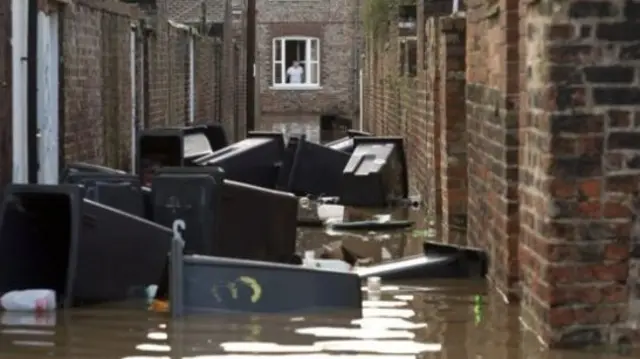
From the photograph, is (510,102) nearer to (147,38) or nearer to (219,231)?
(219,231)

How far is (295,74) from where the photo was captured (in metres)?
48.2

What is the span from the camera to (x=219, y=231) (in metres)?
9.05

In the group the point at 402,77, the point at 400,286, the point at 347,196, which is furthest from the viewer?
the point at 402,77

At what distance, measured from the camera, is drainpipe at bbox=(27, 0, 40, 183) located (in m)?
11.1

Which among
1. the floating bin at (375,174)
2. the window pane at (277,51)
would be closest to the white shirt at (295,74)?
the window pane at (277,51)

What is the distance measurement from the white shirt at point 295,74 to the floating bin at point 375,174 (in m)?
31.5

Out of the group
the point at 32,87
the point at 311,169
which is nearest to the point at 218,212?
the point at 32,87

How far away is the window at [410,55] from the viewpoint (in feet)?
61.2

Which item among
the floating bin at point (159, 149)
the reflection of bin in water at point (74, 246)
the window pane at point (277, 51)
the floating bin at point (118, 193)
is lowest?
the reflection of bin in water at point (74, 246)

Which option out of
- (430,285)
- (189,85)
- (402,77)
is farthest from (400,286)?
(189,85)

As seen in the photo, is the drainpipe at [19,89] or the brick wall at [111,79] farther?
the brick wall at [111,79]

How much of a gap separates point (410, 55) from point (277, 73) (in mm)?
30175

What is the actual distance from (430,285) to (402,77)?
11229mm

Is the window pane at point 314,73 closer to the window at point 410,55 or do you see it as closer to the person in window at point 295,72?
the person in window at point 295,72
